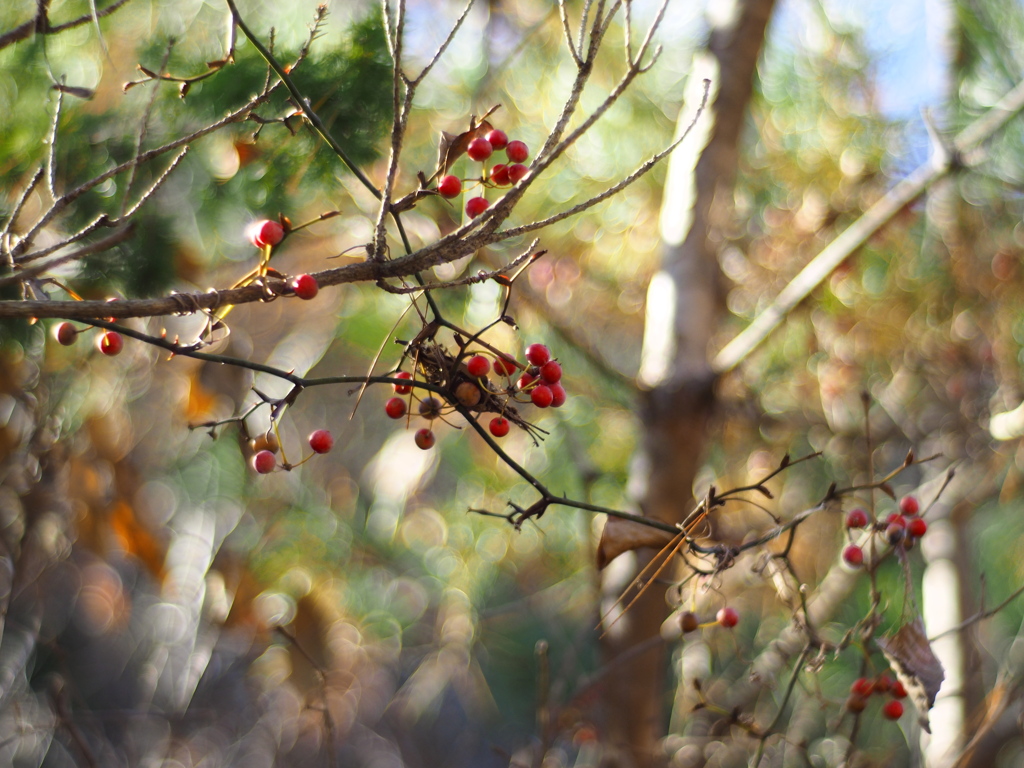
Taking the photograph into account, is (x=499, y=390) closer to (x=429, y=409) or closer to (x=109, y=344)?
(x=429, y=409)

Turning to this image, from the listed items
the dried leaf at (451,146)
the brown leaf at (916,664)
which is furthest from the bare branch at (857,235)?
the dried leaf at (451,146)

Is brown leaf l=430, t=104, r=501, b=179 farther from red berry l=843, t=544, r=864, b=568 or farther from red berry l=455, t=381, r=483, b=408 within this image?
red berry l=843, t=544, r=864, b=568

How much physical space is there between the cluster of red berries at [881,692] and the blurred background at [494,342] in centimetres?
31

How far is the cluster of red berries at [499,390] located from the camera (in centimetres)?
49

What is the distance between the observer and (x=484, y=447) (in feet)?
6.14

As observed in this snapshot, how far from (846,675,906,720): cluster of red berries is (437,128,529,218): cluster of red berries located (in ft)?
1.83

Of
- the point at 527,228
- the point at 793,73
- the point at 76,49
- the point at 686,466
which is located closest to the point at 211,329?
the point at 527,228

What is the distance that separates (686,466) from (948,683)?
741mm

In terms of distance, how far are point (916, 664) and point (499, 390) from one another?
1.18 feet

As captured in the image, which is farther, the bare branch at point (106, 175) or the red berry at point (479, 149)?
the red berry at point (479, 149)

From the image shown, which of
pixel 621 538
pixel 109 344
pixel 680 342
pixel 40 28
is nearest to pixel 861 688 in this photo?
pixel 621 538

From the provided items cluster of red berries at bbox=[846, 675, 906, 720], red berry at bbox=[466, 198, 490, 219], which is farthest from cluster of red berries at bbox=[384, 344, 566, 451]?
cluster of red berries at bbox=[846, 675, 906, 720]

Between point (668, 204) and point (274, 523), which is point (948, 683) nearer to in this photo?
point (668, 204)

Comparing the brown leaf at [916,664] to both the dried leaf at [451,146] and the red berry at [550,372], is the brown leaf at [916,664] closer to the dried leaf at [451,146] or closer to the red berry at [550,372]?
the red berry at [550,372]
